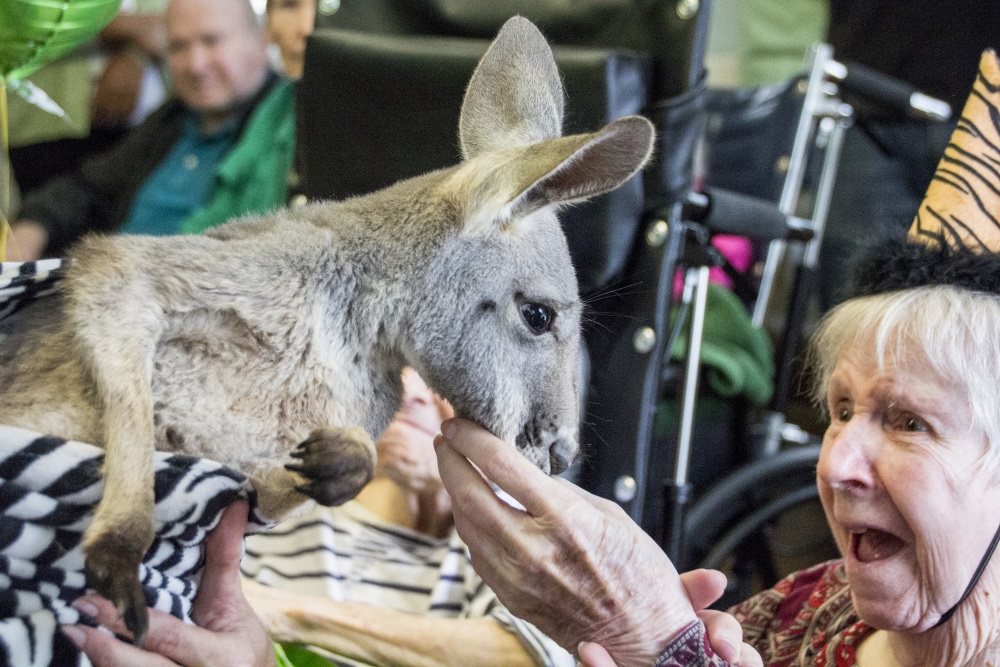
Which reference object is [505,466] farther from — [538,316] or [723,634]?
[723,634]

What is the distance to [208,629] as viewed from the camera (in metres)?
0.91

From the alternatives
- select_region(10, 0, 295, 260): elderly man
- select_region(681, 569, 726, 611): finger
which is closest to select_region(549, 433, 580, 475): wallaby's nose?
select_region(681, 569, 726, 611): finger

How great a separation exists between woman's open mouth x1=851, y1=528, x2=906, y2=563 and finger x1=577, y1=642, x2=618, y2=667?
306 mm

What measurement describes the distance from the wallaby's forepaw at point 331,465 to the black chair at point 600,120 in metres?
0.54

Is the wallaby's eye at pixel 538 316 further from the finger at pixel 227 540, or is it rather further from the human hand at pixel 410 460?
the human hand at pixel 410 460

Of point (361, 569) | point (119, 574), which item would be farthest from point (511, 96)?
point (361, 569)

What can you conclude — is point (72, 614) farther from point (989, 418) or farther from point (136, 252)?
point (989, 418)

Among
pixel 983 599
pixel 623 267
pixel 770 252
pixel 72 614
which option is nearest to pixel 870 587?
pixel 983 599

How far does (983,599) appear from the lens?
3.37 ft

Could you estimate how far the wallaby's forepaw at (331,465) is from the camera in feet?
2.28

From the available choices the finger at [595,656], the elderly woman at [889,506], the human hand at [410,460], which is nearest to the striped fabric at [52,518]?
the elderly woman at [889,506]

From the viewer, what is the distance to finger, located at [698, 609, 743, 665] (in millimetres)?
979

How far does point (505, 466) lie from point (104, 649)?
1.15 feet

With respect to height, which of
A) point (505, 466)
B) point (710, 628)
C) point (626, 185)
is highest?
point (626, 185)
